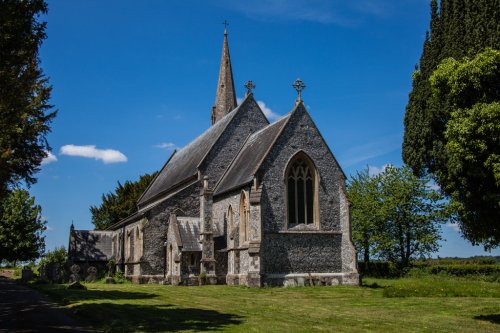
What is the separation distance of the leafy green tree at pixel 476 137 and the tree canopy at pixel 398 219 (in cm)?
3008

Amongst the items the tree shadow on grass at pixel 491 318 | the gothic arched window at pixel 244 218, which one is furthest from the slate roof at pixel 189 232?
the tree shadow on grass at pixel 491 318

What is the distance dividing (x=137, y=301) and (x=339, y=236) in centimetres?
1321

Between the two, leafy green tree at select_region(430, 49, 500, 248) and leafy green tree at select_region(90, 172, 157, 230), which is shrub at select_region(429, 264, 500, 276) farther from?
leafy green tree at select_region(90, 172, 157, 230)

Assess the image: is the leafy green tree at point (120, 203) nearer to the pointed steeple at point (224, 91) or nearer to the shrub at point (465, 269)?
the pointed steeple at point (224, 91)

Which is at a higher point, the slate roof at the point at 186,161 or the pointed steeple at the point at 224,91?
the pointed steeple at the point at 224,91

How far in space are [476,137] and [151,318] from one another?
1053 cm

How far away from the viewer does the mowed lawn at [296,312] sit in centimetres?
1289

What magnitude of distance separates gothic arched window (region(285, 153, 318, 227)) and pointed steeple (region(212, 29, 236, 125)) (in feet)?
64.7

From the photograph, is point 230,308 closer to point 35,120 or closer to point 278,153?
point 278,153

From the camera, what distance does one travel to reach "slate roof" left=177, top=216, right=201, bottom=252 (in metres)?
32.2

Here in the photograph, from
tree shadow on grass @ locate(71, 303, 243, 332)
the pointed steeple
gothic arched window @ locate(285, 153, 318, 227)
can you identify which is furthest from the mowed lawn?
the pointed steeple

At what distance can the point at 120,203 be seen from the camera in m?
64.1

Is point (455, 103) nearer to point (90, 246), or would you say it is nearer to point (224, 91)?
point (224, 91)

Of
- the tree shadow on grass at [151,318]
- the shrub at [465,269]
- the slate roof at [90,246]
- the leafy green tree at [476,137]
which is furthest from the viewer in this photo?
the slate roof at [90,246]
